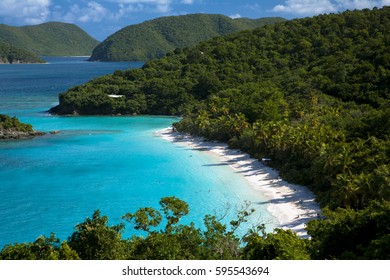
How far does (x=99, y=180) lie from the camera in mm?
40844

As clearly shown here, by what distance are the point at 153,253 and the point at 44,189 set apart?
25178 millimetres

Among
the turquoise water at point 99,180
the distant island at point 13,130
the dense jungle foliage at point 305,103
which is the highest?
the dense jungle foliage at point 305,103

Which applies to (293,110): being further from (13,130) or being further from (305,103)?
(13,130)

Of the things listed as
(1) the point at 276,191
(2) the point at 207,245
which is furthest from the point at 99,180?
(2) the point at 207,245

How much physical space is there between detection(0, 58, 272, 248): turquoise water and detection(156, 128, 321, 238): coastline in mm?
1007

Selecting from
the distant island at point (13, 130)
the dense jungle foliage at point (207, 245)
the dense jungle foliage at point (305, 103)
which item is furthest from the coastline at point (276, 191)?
the distant island at point (13, 130)

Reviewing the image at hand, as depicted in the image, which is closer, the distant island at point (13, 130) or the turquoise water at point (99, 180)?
the turquoise water at point (99, 180)

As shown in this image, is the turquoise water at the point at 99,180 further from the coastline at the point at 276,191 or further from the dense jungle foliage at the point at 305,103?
the dense jungle foliage at the point at 305,103

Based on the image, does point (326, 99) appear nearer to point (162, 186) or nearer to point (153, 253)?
point (162, 186)

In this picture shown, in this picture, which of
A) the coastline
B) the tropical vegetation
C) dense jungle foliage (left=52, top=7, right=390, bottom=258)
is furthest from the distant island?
the coastline

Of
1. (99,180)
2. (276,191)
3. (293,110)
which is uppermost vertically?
(293,110)

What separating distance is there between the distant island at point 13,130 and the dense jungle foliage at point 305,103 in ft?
71.2

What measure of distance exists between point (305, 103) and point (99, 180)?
31.2 m

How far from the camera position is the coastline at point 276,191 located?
94.5 ft
